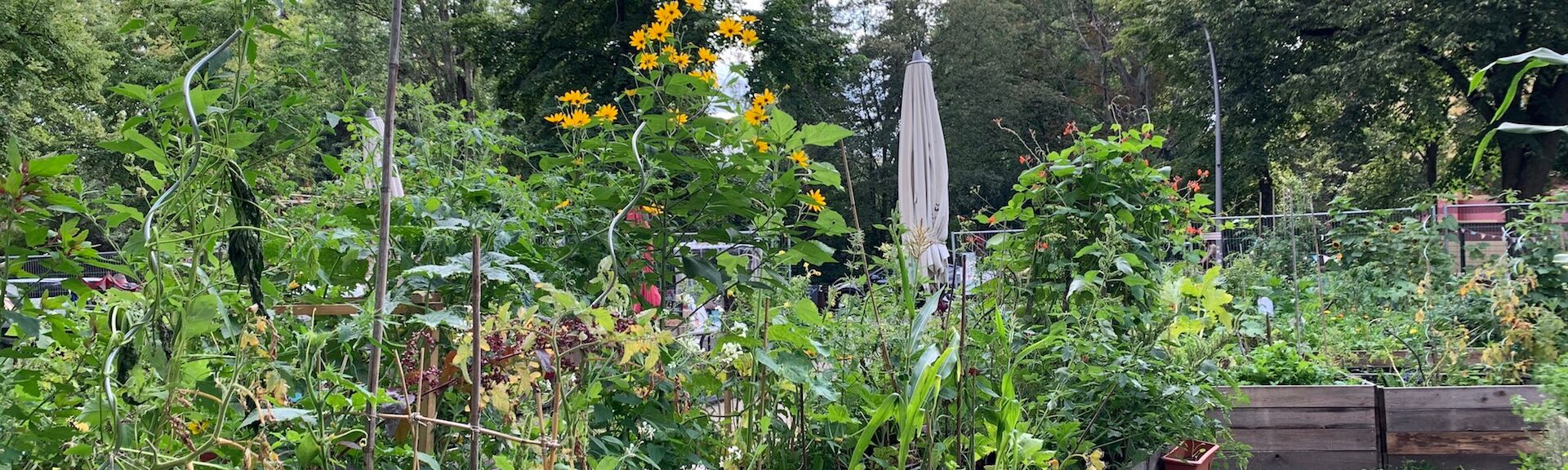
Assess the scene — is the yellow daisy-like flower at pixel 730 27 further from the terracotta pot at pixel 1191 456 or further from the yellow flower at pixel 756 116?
the terracotta pot at pixel 1191 456

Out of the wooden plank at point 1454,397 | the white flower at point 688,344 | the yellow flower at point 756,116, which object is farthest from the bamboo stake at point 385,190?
the wooden plank at point 1454,397

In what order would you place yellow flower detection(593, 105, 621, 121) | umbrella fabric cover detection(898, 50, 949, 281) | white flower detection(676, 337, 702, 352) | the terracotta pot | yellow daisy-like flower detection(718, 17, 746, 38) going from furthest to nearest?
umbrella fabric cover detection(898, 50, 949, 281) → the terracotta pot → yellow daisy-like flower detection(718, 17, 746, 38) → yellow flower detection(593, 105, 621, 121) → white flower detection(676, 337, 702, 352)

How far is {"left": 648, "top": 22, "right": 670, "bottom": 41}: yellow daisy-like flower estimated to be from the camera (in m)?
2.12

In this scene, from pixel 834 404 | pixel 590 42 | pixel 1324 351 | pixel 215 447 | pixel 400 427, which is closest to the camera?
pixel 215 447

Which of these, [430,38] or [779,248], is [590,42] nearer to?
[430,38]

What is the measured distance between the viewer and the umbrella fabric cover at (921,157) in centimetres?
675

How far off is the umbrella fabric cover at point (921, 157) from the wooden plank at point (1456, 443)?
3210mm

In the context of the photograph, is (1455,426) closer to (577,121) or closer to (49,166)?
(577,121)

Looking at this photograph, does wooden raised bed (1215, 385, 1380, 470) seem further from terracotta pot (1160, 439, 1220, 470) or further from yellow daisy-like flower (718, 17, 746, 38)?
yellow daisy-like flower (718, 17, 746, 38)

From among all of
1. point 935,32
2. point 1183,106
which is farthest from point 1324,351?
point 935,32

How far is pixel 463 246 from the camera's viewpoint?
1.67m

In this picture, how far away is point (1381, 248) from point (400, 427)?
764 cm

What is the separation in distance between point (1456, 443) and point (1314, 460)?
0.60m

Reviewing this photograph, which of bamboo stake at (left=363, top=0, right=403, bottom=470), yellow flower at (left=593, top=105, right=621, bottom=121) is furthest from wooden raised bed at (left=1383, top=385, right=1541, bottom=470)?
bamboo stake at (left=363, top=0, right=403, bottom=470)
